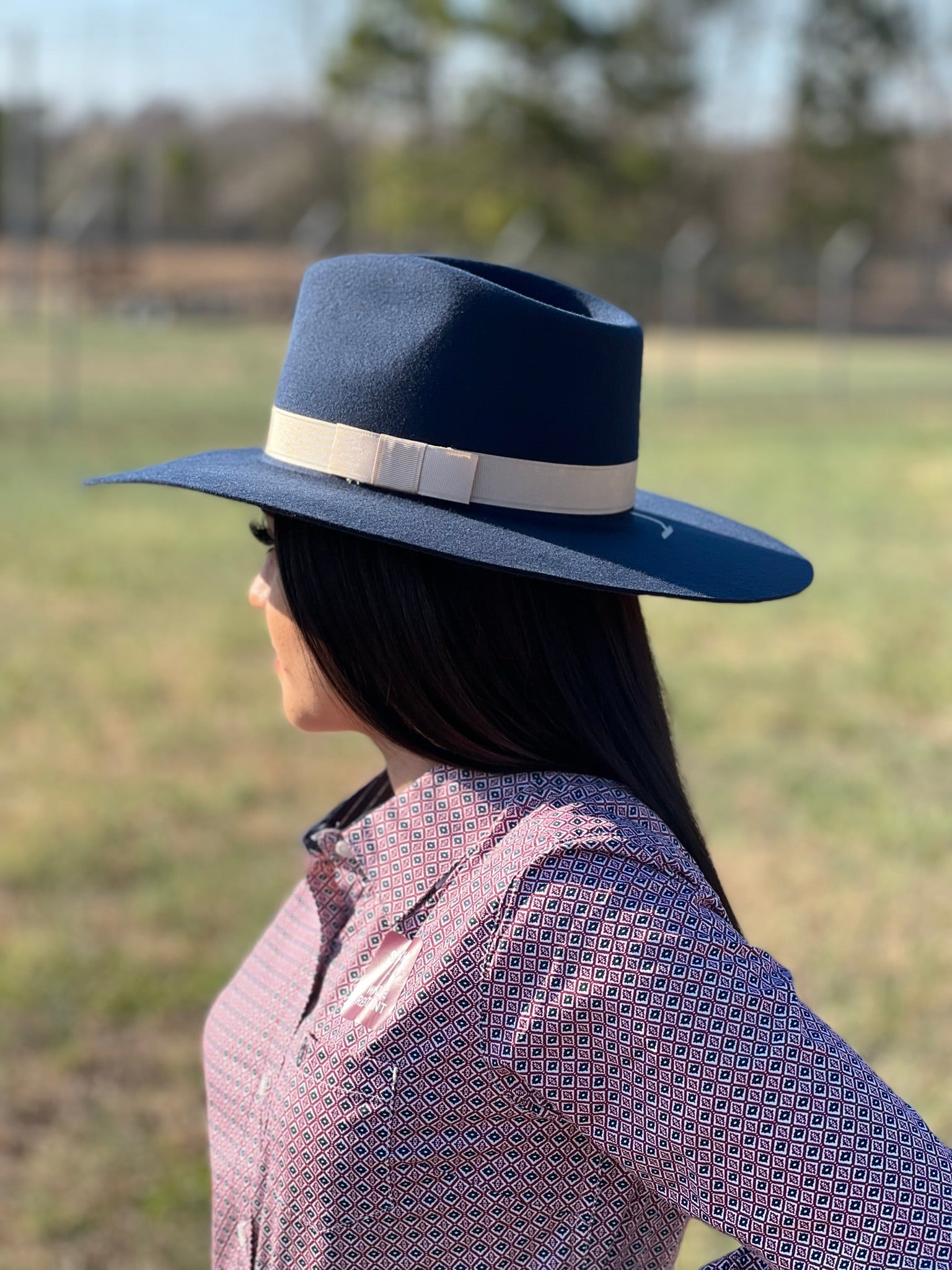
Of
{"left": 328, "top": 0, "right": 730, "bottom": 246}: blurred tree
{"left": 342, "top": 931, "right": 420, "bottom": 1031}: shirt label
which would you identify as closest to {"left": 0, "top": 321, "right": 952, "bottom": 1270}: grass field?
{"left": 342, "top": 931, "right": 420, "bottom": 1031}: shirt label

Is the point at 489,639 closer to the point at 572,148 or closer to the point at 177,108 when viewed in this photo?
the point at 572,148

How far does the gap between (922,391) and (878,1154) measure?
20116 millimetres

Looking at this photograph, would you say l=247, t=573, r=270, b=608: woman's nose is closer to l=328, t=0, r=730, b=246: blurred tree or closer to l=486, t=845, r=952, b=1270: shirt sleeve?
l=486, t=845, r=952, b=1270: shirt sleeve

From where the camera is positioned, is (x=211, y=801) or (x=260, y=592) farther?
(x=211, y=801)

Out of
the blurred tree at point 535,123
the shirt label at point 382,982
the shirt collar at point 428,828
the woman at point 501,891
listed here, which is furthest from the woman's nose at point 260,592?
the blurred tree at point 535,123

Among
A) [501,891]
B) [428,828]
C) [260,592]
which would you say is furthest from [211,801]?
[501,891]

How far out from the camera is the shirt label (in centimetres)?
106

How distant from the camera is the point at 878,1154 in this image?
0.91 metres

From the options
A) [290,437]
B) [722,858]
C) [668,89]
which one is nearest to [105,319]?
[722,858]

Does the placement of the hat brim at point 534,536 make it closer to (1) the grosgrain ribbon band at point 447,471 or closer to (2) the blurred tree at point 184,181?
(1) the grosgrain ribbon band at point 447,471

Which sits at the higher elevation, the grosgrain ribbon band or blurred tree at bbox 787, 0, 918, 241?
blurred tree at bbox 787, 0, 918, 241

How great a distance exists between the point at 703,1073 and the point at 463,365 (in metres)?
0.59

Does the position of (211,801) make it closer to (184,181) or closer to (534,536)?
(534,536)

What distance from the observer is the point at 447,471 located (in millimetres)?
1155
